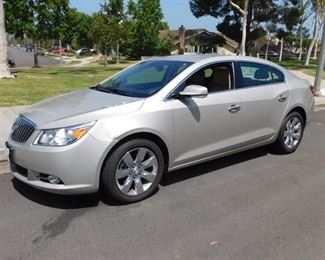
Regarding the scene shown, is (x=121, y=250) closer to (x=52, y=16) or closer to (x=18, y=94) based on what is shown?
(x=18, y=94)

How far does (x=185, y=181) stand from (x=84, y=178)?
1500 mm

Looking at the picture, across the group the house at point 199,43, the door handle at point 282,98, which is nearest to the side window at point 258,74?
the door handle at point 282,98

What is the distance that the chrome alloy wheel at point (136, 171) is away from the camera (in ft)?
13.5

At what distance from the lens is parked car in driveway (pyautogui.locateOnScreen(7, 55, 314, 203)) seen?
3.84 metres

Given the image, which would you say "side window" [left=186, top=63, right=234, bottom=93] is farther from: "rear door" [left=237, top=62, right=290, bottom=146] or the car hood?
the car hood

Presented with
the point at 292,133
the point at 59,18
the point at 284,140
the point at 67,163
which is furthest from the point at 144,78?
the point at 59,18

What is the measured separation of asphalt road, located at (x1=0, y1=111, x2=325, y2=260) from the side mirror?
1098 mm

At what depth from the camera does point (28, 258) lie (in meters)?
3.20

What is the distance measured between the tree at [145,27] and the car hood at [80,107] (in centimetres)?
4120

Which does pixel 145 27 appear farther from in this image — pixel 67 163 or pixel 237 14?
pixel 67 163

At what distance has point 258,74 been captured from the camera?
5.57 meters

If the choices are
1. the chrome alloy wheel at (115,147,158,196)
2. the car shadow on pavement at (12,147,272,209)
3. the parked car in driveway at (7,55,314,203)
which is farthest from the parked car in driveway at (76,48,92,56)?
the chrome alloy wheel at (115,147,158,196)

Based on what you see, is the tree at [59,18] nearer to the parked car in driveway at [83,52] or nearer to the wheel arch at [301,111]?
the wheel arch at [301,111]

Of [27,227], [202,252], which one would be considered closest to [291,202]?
[202,252]
